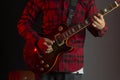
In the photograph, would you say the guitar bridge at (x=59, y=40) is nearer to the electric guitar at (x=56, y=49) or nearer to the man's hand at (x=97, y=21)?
the electric guitar at (x=56, y=49)

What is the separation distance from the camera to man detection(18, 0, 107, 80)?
150 cm

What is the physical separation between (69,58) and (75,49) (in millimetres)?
50

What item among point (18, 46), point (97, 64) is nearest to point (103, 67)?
point (97, 64)

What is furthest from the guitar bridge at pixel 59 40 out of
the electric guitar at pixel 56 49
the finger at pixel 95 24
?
the finger at pixel 95 24

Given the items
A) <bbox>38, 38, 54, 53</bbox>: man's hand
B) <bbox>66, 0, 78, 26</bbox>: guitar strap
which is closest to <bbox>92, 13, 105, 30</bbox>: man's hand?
<bbox>66, 0, 78, 26</bbox>: guitar strap

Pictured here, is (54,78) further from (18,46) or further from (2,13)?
(2,13)

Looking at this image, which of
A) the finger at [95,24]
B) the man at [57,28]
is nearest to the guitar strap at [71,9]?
the man at [57,28]

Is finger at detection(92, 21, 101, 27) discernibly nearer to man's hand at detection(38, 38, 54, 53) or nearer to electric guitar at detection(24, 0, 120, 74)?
electric guitar at detection(24, 0, 120, 74)

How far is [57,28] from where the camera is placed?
5.03 ft

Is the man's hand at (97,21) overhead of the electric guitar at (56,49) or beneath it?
overhead

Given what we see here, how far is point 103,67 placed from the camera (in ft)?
6.80

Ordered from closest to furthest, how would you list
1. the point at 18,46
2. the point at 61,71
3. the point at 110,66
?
the point at 61,71, the point at 110,66, the point at 18,46

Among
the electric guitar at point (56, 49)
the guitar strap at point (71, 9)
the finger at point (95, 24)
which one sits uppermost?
the guitar strap at point (71, 9)

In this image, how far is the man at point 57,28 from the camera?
1.50 metres
